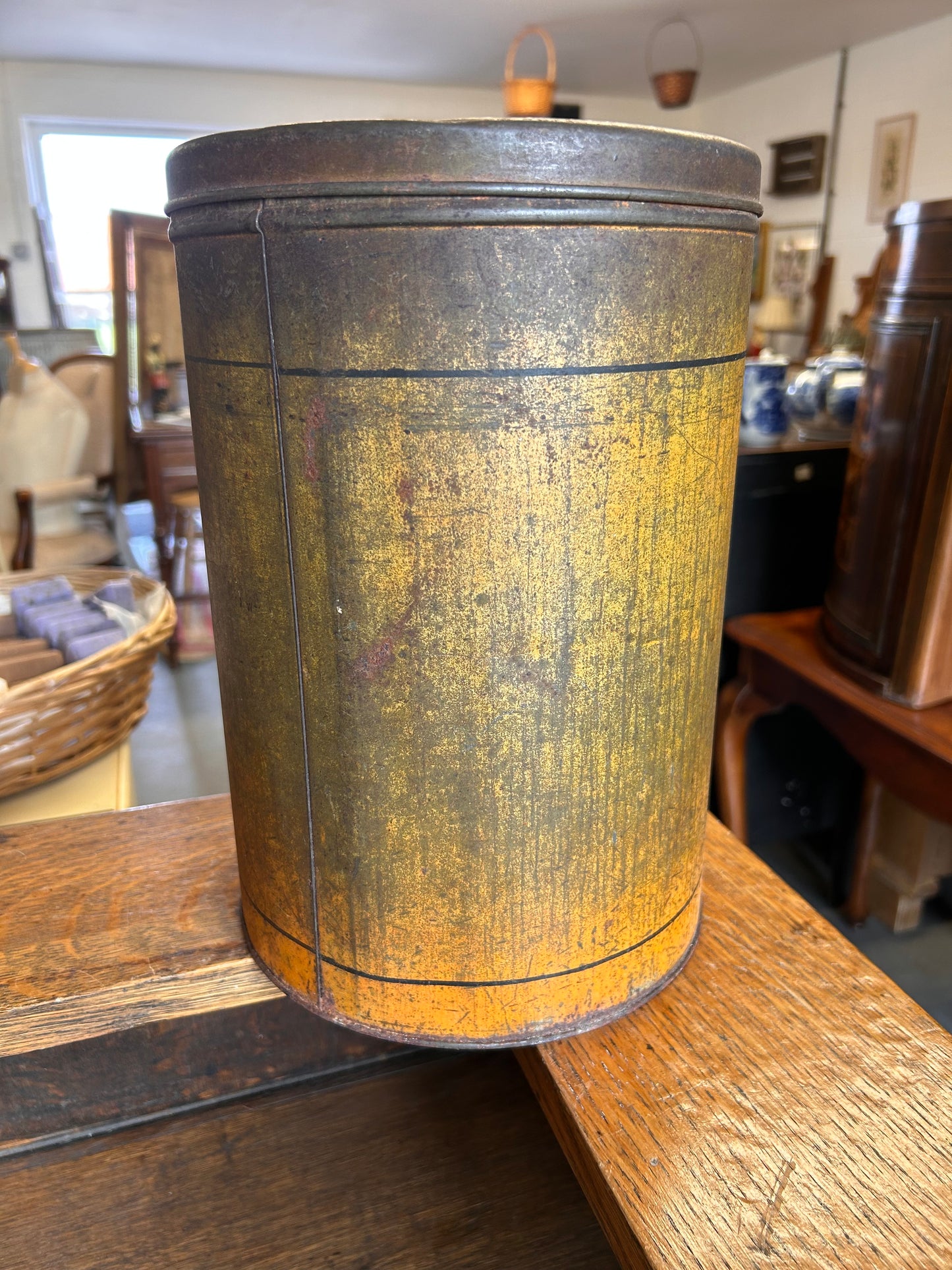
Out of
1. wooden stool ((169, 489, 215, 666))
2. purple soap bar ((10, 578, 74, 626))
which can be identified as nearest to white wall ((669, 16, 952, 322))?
wooden stool ((169, 489, 215, 666))

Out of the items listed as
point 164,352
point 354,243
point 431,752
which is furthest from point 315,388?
point 164,352

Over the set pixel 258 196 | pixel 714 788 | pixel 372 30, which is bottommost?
pixel 714 788

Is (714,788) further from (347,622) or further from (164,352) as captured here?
(164,352)

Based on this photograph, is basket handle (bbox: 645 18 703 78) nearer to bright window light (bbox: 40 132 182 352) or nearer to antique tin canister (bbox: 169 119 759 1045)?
bright window light (bbox: 40 132 182 352)

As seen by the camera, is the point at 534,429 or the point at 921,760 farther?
the point at 921,760

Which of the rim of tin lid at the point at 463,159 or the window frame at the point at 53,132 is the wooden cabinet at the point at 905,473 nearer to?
the rim of tin lid at the point at 463,159

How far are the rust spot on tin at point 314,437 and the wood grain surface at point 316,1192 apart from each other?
488 millimetres

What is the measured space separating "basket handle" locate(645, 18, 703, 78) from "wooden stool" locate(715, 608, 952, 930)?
4.99 metres

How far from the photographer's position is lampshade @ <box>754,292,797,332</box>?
20.2 ft

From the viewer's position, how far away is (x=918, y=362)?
111cm

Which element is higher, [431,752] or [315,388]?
[315,388]

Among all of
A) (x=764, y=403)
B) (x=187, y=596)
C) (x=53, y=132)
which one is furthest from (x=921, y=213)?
(x=53, y=132)

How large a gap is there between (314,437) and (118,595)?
115cm

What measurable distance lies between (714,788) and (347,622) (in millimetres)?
1673
